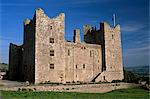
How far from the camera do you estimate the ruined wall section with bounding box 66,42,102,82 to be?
140 feet

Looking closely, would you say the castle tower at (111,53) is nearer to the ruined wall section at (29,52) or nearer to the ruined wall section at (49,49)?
the ruined wall section at (49,49)

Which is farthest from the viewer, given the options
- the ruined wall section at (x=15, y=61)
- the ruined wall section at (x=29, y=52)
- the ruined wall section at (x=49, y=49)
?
the ruined wall section at (x=15, y=61)

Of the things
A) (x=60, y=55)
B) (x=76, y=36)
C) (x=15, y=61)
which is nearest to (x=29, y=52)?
(x=60, y=55)

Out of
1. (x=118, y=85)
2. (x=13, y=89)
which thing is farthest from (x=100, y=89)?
(x=13, y=89)

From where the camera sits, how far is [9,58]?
46.6 metres

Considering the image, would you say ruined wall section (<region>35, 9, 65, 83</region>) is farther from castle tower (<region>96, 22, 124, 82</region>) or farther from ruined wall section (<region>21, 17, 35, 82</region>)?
castle tower (<region>96, 22, 124, 82</region>)

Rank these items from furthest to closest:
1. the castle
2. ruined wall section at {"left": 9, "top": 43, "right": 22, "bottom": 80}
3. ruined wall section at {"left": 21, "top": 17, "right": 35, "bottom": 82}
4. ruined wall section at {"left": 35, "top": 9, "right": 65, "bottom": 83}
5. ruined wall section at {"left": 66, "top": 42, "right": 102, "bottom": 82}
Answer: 1. ruined wall section at {"left": 9, "top": 43, "right": 22, "bottom": 80}
2. ruined wall section at {"left": 66, "top": 42, "right": 102, "bottom": 82}
3. ruined wall section at {"left": 21, "top": 17, "right": 35, "bottom": 82}
4. the castle
5. ruined wall section at {"left": 35, "top": 9, "right": 65, "bottom": 83}

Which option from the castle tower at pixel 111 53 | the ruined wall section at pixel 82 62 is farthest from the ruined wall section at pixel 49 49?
the castle tower at pixel 111 53

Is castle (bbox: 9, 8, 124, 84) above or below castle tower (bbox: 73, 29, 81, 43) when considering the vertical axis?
below

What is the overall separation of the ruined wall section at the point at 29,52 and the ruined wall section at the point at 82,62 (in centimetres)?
597

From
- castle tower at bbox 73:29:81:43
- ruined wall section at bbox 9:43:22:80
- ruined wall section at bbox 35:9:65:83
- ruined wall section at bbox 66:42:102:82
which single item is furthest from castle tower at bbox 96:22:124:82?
ruined wall section at bbox 9:43:22:80

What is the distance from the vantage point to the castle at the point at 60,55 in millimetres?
39219

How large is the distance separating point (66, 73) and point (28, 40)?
8.20 metres

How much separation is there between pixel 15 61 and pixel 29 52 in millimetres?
6033
